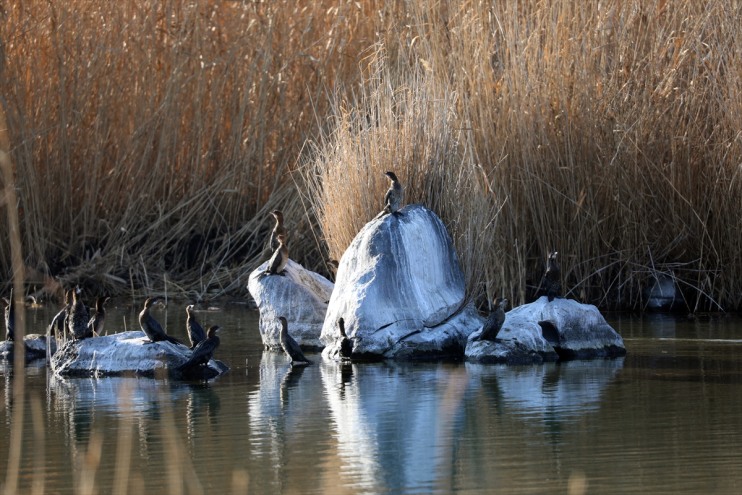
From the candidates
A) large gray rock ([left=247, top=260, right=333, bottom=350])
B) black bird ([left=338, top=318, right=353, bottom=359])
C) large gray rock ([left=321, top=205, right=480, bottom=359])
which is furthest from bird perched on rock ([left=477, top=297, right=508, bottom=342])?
large gray rock ([left=247, top=260, right=333, bottom=350])

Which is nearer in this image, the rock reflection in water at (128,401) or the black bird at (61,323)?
the rock reflection in water at (128,401)

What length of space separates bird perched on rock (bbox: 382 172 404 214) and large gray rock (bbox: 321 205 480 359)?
6cm

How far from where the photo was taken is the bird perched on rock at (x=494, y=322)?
29.8 feet

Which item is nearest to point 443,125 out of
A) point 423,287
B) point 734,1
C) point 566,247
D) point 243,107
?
point 423,287

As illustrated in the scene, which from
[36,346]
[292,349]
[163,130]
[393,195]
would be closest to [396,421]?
[292,349]

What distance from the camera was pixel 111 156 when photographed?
47.6 ft

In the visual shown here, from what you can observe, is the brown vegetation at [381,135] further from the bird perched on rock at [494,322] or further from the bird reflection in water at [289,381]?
the bird reflection in water at [289,381]

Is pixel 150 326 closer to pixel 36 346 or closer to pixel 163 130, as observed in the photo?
pixel 36 346

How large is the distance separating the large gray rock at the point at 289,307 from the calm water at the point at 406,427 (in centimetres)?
79

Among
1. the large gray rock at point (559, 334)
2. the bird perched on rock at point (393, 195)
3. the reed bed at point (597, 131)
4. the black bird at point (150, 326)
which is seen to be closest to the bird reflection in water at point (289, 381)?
the black bird at point (150, 326)

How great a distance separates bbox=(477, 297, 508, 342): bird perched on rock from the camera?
29.8 ft

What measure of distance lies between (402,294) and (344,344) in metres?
0.58

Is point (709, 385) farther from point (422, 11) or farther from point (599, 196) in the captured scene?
point (422, 11)

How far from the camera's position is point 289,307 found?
35.3ft
